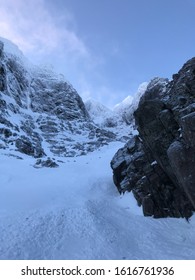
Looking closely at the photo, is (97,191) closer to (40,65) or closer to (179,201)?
(179,201)

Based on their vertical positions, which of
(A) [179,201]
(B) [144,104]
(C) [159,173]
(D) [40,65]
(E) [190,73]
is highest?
(D) [40,65]

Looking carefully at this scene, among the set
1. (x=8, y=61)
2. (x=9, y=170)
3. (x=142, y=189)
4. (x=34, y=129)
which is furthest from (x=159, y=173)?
(x=8, y=61)

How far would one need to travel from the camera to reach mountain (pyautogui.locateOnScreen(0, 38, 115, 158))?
68506 mm

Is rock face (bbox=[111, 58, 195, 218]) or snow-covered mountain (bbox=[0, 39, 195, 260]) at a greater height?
rock face (bbox=[111, 58, 195, 218])

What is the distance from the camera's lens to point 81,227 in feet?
60.7

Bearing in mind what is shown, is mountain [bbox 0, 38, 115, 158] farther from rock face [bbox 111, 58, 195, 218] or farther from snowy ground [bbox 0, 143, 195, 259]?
rock face [bbox 111, 58, 195, 218]

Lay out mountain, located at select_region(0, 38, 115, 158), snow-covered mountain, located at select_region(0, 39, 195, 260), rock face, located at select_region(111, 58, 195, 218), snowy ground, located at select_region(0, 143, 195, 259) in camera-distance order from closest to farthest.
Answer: snowy ground, located at select_region(0, 143, 195, 259), snow-covered mountain, located at select_region(0, 39, 195, 260), rock face, located at select_region(111, 58, 195, 218), mountain, located at select_region(0, 38, 115, 158)

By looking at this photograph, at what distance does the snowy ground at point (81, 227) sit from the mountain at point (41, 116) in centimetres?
2864

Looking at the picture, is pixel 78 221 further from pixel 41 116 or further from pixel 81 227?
pixel 41 116

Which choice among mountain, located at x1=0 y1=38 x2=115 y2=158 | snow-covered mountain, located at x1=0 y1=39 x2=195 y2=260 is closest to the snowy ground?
snow-covered mountain, located at x1=0 y1=39 x2=195 y2=260

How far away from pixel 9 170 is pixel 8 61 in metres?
95.3

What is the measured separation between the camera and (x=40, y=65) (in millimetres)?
162125

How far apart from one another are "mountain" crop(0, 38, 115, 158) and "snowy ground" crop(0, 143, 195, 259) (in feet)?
94.0
